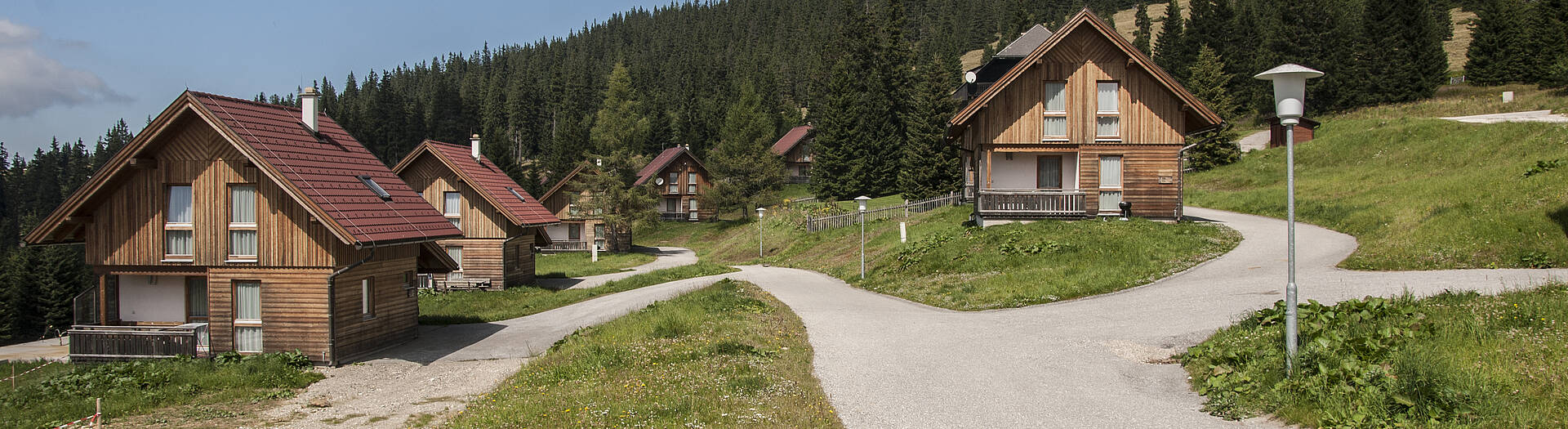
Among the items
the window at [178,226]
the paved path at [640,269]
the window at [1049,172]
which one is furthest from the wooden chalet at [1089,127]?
the window at [178,226]

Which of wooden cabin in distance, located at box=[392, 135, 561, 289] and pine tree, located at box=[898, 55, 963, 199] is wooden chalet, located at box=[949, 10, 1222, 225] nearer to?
pine tree, located at box=[898, 55, 963, 199]

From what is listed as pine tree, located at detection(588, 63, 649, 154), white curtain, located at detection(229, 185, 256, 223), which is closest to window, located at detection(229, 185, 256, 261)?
white curtain, located at detection(229, 185, 256, 223)

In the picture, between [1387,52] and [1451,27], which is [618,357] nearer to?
[1387,52]

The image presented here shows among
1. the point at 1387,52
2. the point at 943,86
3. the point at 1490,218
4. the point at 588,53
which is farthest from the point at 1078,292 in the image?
the point at 588,53

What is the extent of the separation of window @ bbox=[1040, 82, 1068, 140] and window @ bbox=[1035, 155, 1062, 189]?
1484mm

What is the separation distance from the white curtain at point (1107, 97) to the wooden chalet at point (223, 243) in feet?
79.0

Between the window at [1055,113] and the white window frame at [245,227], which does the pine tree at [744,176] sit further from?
the white window frame at [245,227]

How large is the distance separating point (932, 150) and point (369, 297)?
35.3m

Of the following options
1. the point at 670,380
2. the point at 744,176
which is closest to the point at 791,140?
the point at 744,176

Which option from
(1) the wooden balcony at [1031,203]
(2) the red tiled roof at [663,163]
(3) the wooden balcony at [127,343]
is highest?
(2) the red tiled roof at [663,163]

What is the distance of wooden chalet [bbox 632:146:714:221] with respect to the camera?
78125 mm

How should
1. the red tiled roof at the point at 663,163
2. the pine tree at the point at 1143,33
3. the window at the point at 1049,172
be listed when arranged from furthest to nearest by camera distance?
1. the pine tree at the point at 1143,33
2. the red tiled roof at the point at 663,163
3. the window at the point at 1049,172

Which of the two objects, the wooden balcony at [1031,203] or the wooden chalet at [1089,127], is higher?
the wooden chalet at [1089,127]

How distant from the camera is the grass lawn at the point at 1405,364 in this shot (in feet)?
27.1
